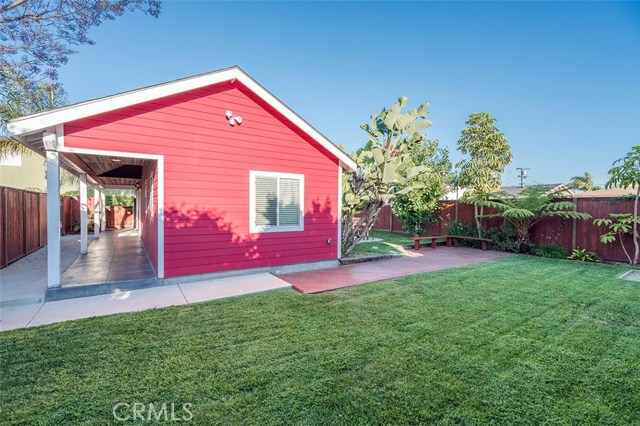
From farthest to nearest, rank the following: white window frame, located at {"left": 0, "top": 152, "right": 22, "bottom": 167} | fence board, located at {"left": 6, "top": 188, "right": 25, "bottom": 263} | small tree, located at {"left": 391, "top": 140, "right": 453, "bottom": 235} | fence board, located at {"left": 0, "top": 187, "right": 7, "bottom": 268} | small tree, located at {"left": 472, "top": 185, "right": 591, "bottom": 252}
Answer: white window frame, located at {"left": 0, "top": 152, "right": 22, "bottom": 167}
small tree, located at {"left": 391, "top": 140, "right": 453, "bottom": 235}
small tree, located at {"left": 472, "top": 185, "right": 591, "bottom": 252}
fence board, located at {"left": 6, "top": 188, "right": 25, "bottom": 263}
fence board, located at {"left": 0, "top": 187, "right": 7, "bottom": 268}

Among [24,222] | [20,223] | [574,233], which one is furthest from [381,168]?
[24,222]

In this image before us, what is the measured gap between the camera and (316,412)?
2.20 metres

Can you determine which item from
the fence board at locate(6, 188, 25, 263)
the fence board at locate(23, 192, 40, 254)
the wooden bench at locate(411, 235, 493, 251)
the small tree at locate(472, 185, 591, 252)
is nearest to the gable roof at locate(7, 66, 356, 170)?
the fence board at locate(6, 188, 25, 263)

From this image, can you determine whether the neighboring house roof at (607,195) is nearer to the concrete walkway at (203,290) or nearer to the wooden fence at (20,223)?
the concrete walkway at (203,290)

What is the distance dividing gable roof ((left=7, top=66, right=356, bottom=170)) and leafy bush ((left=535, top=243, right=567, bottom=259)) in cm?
795

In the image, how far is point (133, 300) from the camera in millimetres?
4906

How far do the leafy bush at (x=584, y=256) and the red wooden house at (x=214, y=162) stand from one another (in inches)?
310

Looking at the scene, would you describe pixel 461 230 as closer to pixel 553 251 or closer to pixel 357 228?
pixel 553 251

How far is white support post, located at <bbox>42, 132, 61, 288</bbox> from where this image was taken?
4895mm

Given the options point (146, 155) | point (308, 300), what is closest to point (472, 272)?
point (308, 300)

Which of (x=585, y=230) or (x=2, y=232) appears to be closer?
(x=2, y=232)

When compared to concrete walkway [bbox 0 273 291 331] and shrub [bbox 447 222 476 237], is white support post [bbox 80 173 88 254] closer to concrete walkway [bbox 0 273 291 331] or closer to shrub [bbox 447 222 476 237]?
concrete walkway [bbox 0 273 291 331]

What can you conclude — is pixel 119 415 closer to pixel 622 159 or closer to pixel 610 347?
pixel 610 347

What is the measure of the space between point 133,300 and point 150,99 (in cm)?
368
